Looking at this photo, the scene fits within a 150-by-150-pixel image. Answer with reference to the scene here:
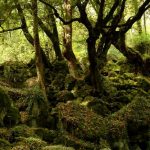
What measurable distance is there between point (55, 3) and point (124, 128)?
17.2 feet

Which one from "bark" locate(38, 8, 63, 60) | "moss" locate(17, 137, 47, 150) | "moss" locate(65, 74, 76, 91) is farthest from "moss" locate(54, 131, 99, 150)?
"bark" locate(38, 8, 63, 60)

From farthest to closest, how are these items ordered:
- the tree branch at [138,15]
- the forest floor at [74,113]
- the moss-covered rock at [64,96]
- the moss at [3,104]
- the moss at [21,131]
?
the moss-covered rock at [64,96], the tree branch at [138,15], the forest floor at [74,113], the moss at [3,104], the moss at [21,131]

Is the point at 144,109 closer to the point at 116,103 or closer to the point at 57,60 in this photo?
the point at 116,103

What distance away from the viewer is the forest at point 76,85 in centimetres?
1094

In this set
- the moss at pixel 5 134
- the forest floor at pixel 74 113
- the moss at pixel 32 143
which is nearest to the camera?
the moss at pixel 32 143

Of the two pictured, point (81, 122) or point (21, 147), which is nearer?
point (21, 147)

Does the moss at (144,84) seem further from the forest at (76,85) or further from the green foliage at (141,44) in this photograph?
the green foliage at (141,44)

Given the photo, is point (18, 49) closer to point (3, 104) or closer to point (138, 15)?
point (138, 15)

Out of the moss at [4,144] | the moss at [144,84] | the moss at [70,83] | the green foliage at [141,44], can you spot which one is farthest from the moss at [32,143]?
the green foliage at [141,44]

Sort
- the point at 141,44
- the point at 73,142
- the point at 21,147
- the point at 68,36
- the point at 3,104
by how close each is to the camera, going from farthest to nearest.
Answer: the point at 141,44 < the point at 68,36 < the point at 73,142 < the point at 3,104 < the point at 21,147

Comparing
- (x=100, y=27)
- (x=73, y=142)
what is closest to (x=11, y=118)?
(x=73, y=142)

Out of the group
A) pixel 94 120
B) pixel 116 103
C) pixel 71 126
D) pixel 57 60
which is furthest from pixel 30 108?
pixel 57 60

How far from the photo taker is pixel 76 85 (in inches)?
608

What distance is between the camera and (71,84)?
1568 cm
